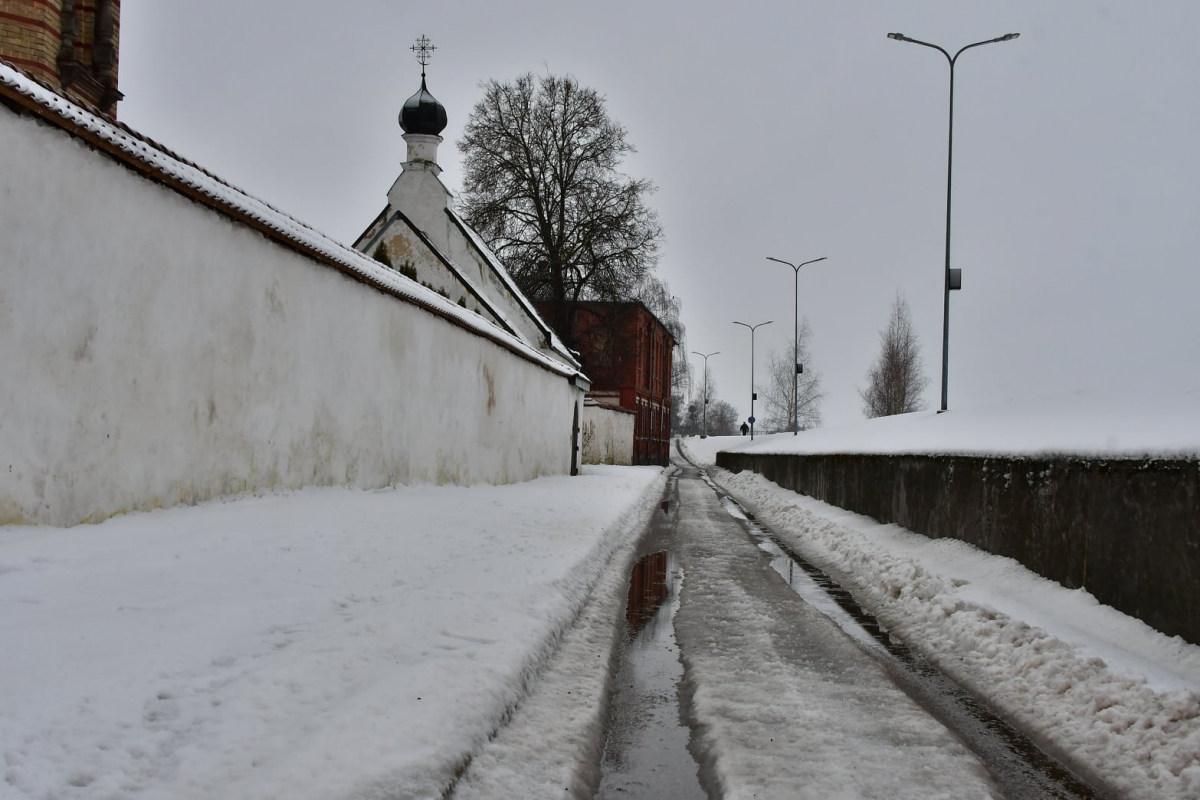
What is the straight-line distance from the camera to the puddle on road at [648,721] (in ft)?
11.0

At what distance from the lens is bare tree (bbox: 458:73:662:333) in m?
33.6

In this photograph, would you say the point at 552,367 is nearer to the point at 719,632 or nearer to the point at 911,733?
the point at 719,632

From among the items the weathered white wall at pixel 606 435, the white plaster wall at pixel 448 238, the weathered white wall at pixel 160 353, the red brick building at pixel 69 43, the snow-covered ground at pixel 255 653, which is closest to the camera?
the snow-covered ground at pixel 255 653

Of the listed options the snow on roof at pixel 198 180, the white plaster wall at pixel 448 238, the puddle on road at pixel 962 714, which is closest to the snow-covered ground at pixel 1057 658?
the puddle on road at pixel 962 714

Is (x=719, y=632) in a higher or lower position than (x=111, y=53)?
lower

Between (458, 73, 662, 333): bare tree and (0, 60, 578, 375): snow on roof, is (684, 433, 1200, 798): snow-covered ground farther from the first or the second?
(458, 73, 662, 333): bare tree

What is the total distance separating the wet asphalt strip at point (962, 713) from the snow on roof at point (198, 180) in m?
5.88

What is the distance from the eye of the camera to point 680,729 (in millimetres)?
3996

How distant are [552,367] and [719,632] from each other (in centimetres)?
1553

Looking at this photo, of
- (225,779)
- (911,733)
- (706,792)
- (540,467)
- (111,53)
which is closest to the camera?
(225,779)

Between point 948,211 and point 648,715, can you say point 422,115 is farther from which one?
point 648,715

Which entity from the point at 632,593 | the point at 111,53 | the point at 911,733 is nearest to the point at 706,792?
the point at 911,733

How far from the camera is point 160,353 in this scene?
627 cm

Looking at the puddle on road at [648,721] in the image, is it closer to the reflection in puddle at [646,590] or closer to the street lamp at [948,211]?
the reflection in puddle at [646,590]
